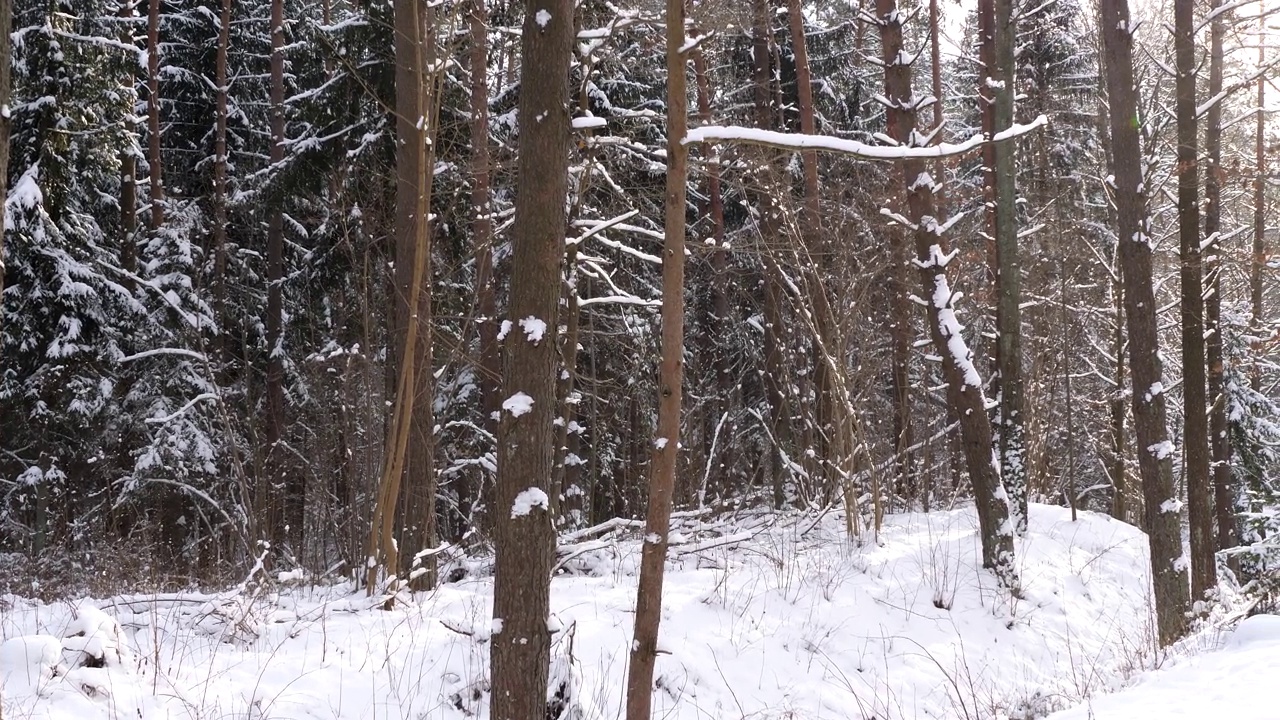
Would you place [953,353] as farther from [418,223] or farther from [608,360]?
[608,360]

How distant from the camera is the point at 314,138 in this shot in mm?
11680

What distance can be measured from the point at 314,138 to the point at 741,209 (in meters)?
8.76

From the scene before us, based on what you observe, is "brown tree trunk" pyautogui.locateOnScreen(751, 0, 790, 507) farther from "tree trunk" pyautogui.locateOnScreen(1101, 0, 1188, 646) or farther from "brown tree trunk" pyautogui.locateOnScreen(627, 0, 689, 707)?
"brown tree trunk" pyautogui.locateOnScreen(627, 0, 689, 707)

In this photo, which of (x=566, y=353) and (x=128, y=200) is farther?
(x=128, y=200)

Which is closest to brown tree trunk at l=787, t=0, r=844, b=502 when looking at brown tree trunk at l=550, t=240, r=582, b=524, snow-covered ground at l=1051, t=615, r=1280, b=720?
brown tree trunk at l=550, t=240, r=582, b=524

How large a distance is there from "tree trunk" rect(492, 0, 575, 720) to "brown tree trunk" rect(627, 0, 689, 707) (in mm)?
567

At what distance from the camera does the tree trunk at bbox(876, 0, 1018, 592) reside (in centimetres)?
883

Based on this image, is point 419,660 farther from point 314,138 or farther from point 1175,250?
point 1175,250

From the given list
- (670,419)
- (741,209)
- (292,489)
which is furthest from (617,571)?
(292,489)

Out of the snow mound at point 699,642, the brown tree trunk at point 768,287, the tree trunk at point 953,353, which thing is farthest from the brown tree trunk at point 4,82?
the brown tree trunk at point 768,287

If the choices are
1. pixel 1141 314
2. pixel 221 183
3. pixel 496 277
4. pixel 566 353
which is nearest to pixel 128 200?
pixel 221 183

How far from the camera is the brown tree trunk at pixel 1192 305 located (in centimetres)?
904

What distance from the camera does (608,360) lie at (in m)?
15.9

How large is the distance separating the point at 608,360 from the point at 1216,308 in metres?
9.75
